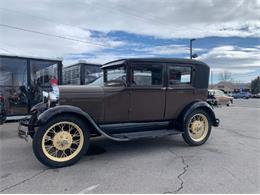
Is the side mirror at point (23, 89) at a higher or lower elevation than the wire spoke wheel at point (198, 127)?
higher

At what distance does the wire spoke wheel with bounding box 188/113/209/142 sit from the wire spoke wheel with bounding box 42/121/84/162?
8.37 ft

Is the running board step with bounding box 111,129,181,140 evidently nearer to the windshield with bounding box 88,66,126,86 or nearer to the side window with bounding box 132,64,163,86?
the side window with bounding box 132,64,163,86

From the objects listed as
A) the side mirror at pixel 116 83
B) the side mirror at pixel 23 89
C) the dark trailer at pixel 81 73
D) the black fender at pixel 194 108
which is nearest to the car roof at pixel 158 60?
the side mirror at pixel 116 83

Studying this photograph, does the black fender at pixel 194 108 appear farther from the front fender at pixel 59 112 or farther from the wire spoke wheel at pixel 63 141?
the wire spoke wheel at pixel 63 141

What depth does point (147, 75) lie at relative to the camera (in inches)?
210

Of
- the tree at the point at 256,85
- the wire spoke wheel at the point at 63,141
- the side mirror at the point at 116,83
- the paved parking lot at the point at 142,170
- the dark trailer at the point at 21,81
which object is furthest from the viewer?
the tree at the point at 256,85

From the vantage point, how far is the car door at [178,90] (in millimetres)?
5531

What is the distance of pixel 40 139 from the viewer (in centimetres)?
406

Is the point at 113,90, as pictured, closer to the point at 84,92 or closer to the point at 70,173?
the point at 84,92

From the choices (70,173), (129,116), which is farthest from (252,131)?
(70,173)

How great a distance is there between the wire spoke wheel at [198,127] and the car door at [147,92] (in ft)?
2.46

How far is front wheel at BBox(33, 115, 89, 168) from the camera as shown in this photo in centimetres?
407

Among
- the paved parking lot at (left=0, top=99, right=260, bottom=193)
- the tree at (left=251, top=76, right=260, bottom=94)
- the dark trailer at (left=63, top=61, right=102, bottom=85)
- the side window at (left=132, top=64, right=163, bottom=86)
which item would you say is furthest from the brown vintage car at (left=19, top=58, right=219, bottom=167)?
the tree at (left=251, top=76, right=260, bottom=94)

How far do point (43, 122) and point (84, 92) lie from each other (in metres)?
1.01
